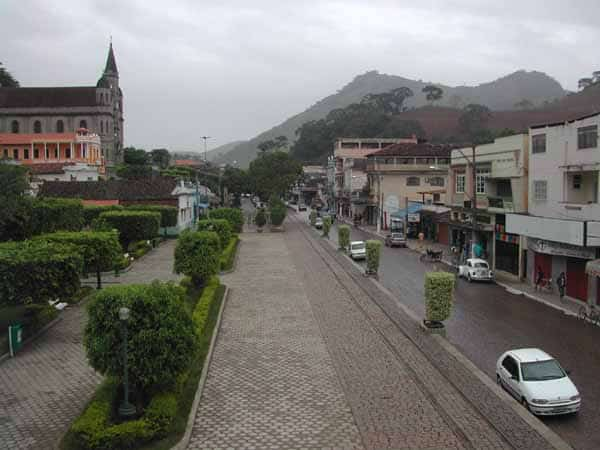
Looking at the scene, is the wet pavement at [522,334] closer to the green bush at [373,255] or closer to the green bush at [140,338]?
the green bush at [373,255]

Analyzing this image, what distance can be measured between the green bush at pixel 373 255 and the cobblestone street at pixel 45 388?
630 inches

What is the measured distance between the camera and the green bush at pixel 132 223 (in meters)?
43.4

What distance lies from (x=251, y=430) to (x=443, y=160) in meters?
59.7

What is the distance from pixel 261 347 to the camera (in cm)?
1900

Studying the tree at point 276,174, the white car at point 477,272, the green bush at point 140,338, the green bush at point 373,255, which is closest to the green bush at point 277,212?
the tree at point 276,174

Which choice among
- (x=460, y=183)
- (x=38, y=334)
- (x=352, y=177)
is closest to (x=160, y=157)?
(x=352, y=177)

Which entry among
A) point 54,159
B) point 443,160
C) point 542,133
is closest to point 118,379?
point 542,133

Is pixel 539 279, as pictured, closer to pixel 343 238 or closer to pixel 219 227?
pixel 343 238

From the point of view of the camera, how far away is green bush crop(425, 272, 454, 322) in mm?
20208

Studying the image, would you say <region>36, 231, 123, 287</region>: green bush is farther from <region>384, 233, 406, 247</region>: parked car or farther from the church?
the church

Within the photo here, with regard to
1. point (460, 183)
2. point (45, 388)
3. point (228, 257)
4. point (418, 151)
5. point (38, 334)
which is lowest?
point (45, 388)

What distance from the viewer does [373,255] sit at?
33.2 m

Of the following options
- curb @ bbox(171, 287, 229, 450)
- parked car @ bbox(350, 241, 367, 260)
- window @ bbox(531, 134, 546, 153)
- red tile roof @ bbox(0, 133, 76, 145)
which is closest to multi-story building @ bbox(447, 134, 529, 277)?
window @ bbox(531, 134, 546, 153)

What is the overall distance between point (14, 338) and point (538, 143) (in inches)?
1042
